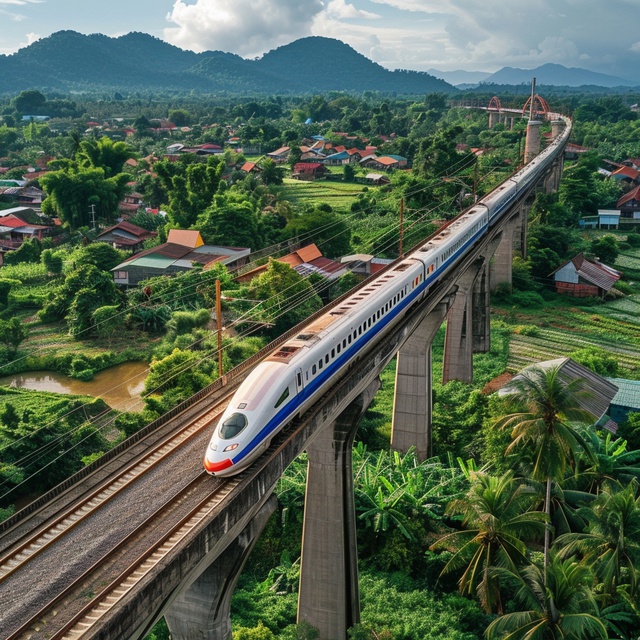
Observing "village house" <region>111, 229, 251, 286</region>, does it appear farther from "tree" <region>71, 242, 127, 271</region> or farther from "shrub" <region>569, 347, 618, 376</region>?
"shrub" <region>569, 347, 618, 376</region>

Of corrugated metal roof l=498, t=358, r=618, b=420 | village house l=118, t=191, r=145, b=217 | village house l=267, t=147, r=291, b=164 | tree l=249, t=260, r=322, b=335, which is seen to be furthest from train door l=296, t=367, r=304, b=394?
village house l=267, t=147, r=291, b=164

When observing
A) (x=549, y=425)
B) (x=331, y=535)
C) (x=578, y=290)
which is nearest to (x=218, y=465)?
(x=331, y=535)

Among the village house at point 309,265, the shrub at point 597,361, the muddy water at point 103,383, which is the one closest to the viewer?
the shrub at point 597,361

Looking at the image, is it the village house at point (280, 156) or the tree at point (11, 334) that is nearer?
the tree at point (11, 334)

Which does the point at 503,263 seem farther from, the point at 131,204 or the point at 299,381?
the point at 131,204

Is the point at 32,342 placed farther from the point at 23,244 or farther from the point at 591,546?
the point at 591,546

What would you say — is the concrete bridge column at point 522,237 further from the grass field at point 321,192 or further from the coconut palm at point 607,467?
the coconut palm at point 607,467

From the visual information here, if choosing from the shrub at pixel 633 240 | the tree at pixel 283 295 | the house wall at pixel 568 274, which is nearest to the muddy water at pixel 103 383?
the tree at pixel 283 295
